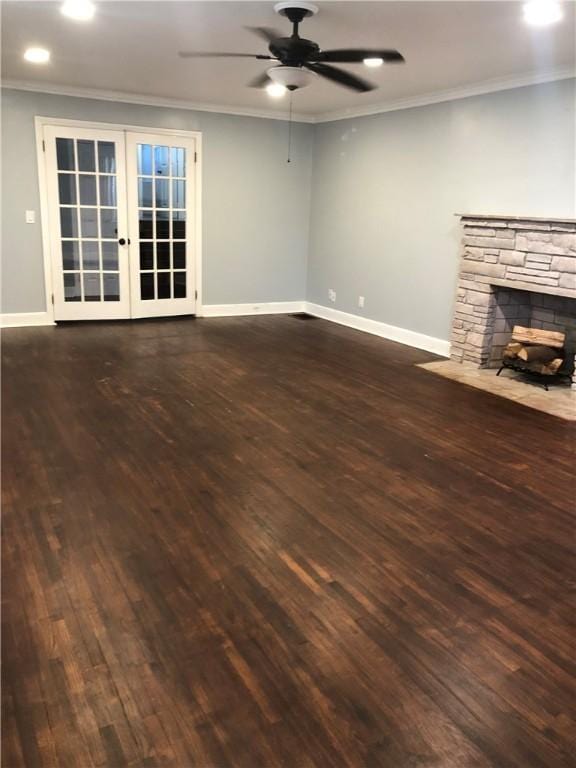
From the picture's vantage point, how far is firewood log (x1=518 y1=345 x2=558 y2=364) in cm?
527

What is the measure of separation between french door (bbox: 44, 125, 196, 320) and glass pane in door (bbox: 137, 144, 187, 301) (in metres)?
0.01

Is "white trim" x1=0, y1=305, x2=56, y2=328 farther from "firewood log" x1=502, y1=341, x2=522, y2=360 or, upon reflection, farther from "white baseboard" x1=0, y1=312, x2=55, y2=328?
"firewood log" x1=502, y1=341, x2=522, y2=360

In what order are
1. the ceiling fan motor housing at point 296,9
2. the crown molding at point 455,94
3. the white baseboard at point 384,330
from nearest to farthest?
1. the ceiling fan motor housing at point 296,9
2. the crown molding at point 455,94
3. the white baseboard at point 384,330

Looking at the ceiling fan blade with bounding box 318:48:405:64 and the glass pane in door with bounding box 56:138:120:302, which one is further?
the glass pane in door with bounding box 56:138:120:302

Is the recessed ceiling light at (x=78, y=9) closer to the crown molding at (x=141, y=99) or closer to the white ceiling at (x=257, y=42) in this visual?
the white ceiling at (x=257, y=42)

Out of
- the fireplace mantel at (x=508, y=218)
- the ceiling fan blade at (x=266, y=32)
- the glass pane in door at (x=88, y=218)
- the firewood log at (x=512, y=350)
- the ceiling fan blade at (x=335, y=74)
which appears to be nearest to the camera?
the ceiling fan blade at (x=335, y=74)

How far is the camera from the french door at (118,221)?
6.80 metres

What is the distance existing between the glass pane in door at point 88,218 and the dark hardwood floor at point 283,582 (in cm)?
266

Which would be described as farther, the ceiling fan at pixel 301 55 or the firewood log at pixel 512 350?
the firewood log at pixel 512 350

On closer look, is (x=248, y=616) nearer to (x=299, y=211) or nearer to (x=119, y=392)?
(x=119, y=392)

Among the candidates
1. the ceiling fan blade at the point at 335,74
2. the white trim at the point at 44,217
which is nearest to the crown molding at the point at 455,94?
the ceiling fan blade at the point at 335,74

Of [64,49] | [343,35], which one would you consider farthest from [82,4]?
[343,35]

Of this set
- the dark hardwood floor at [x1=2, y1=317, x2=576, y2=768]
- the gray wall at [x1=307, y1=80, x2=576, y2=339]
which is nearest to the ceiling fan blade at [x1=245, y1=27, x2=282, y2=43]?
the gray wall at [x1=307, y1=80, x2=576, y2=339]

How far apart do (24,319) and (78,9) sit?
392cm
